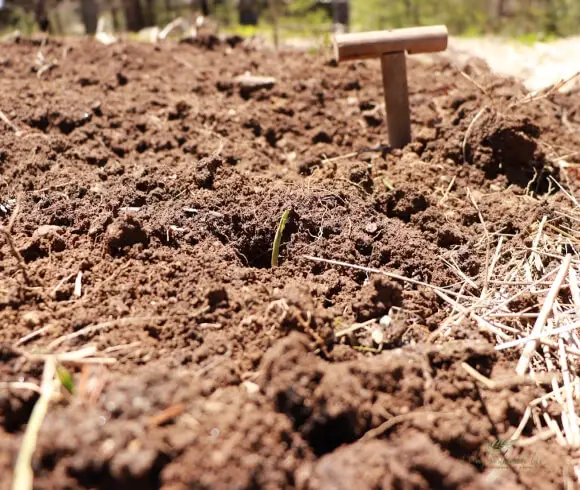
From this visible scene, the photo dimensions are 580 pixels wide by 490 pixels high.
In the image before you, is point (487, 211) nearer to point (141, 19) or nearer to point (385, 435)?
point (385, 435)

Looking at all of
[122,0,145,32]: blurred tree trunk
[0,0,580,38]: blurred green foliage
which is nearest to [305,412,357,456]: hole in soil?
[0,0,580,38]: blurred green foliage

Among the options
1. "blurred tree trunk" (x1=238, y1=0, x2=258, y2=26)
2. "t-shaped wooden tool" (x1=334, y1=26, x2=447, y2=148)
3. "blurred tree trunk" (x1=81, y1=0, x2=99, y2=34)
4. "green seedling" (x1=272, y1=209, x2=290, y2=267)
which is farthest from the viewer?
"blurred tree trunk" (x1=238, y1=0, x2=258, y2=26)

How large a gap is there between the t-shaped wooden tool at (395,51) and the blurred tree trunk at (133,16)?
779 cm

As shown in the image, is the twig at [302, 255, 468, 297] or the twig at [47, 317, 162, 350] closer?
the twig at [47, 317, 162, 350]

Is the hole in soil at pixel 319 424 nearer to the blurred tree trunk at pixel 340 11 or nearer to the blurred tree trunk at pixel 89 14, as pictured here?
the blurred tree trunk at pixel 89 14

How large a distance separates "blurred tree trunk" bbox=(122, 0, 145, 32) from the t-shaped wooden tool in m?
7.79

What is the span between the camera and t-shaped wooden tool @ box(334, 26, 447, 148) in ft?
10.2

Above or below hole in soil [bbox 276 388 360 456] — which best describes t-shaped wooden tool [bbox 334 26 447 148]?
above

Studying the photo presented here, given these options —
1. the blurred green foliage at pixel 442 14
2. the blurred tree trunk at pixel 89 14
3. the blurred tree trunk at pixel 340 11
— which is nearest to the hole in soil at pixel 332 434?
the blurred tree trunk at pixel 89 14

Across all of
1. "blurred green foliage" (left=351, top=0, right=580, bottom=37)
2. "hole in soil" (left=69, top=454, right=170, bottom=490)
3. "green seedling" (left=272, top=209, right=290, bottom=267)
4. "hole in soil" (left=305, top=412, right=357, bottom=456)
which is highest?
"blurred green foliage" (left=351, top=0, right=580, bottom=37)

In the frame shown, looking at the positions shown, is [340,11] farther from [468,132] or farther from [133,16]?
[468,132]

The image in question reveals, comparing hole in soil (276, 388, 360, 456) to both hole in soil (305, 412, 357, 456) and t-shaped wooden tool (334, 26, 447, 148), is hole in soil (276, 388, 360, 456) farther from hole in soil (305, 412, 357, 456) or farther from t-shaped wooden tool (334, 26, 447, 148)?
t-shaped wooden tool (334, 26, 447, 148)

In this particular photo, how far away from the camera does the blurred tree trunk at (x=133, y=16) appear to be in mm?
9734

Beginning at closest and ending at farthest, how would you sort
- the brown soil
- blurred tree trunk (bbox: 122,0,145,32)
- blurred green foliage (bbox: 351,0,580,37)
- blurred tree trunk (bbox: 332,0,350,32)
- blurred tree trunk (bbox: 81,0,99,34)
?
the brown soil
blurred tree trunk (bbox: 81,0,99,34)
blurred tree trunk (bbox: 332,0,350,32)
blurred tree trunk (bbox: 122,0,145,32)
blurred green foliage (bbox: 351,0,580,37)
